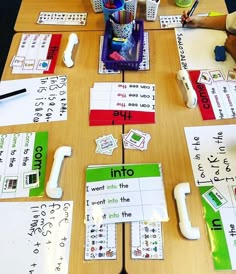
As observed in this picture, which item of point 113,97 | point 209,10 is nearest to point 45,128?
point 113,97

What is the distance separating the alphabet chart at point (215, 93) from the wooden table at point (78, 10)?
0.33m

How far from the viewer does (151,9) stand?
4.00 feet

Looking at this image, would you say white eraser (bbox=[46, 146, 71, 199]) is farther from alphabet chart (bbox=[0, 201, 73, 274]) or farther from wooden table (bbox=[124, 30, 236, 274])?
wooden table (bbox=[124, 30, 236, 274])

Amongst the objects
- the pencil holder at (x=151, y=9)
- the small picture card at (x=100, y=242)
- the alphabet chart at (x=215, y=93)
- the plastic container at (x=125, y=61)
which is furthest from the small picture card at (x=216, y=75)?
the small picture card at (x=100, y=242)

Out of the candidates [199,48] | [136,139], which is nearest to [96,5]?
[199,48]

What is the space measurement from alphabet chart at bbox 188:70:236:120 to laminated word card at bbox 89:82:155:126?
15 centimetres

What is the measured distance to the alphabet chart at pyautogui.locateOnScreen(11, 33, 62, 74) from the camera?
3.61 feet

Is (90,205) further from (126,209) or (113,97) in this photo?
(113,97)

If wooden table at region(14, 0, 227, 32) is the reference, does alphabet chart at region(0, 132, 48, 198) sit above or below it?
below

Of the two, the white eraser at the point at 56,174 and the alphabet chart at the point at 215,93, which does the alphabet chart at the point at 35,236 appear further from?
the alphabet chart at the point at 215,93

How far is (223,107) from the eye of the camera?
0.96 m

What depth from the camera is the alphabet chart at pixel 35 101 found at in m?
0.97

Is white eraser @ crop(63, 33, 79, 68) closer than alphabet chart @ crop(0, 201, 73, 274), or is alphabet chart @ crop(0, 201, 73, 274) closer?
alphabet chart @ crop(0, 201, 73, 274)

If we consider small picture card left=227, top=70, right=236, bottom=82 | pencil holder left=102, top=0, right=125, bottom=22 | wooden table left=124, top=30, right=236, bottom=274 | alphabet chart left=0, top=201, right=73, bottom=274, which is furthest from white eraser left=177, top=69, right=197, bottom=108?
alphabet chart left=0, top=201, right=73, bottom=274
